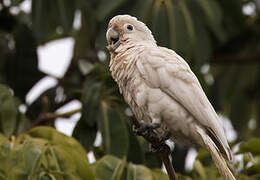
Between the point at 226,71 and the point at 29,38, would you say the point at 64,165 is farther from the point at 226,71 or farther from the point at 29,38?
the point at 226,71

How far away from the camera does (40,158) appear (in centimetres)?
369

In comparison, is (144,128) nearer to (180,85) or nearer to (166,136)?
(166,136)

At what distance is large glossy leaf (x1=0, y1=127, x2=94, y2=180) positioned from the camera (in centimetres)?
368

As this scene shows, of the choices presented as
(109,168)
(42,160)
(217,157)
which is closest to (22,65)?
(109,168)

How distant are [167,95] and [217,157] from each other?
19.7 inches

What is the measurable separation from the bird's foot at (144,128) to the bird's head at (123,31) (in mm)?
673

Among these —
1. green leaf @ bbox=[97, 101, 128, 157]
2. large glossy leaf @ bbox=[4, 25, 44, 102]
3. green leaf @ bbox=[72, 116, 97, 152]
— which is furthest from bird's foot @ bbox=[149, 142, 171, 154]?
large glossy leaf @ bbox=[4, 25, 44, 102]

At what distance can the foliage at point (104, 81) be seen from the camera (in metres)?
4.04

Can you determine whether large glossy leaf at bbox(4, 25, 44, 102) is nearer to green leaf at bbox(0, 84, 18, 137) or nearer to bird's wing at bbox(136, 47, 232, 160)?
green leaf at bbox(0, 84, 18, 137)

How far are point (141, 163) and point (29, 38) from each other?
1.84 metres

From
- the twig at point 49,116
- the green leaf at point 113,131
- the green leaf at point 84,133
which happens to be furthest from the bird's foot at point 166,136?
the twig at point 49,116

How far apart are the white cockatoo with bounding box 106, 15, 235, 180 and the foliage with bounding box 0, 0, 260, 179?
0.51 metres

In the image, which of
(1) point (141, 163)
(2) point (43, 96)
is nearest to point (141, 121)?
(1) point (141, 163)

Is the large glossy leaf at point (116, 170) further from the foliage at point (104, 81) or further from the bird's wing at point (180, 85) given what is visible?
the bird's wing at point (180, 85)
